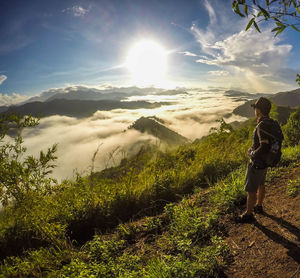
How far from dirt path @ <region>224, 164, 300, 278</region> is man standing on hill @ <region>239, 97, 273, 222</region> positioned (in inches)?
9.5

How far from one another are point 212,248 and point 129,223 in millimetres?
1696

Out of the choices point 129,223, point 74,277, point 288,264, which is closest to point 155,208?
point 129,223

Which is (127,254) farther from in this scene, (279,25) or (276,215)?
(279,25)

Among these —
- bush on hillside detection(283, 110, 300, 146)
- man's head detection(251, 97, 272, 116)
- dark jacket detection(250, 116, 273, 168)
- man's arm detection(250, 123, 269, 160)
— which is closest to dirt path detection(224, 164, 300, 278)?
dark jacket detection(250, 116, 273, 168)

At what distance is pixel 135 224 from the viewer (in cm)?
352

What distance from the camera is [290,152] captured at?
4941 millimetres

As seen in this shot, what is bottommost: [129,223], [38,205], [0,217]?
[129,223]

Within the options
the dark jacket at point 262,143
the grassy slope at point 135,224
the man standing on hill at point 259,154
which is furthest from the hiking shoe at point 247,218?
the dark jacket at point 262,143

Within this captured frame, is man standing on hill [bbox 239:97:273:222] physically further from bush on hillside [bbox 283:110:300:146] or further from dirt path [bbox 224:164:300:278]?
bush on hillside [bbox 283:110:300:146]

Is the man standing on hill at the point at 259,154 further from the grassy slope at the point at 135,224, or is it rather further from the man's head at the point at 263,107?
the grassy slope at the point at 135,224

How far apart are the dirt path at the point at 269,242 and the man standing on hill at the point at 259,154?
0.24 metres

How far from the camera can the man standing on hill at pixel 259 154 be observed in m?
2.73

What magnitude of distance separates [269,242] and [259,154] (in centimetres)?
116

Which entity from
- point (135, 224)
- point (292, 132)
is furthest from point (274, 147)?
point (292, 132)
